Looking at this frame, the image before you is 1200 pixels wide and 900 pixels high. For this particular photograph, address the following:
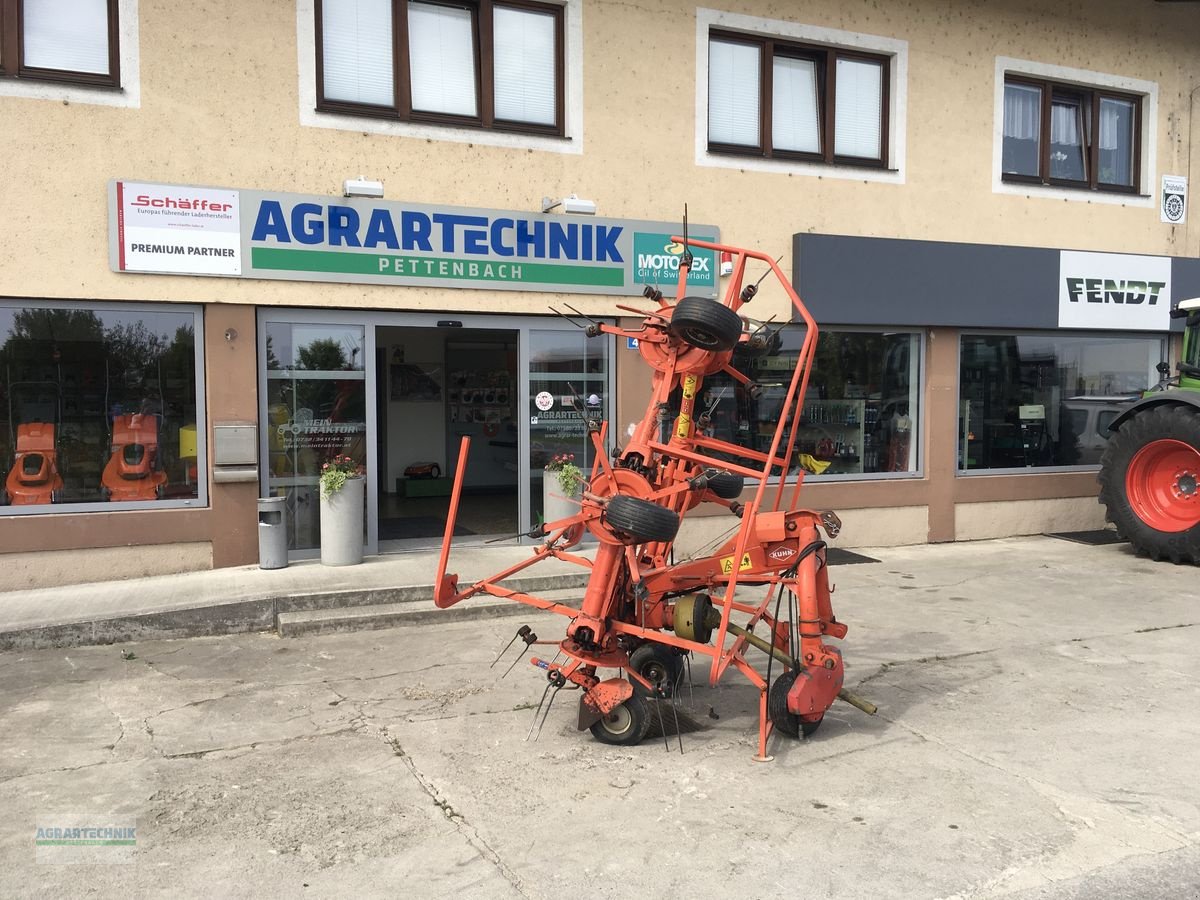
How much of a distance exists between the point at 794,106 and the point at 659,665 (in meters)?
7.32

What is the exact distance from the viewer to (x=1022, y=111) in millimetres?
11594

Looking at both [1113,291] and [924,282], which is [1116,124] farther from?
[924,282]

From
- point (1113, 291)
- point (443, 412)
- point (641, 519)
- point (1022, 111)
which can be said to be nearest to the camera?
point (641, 519)

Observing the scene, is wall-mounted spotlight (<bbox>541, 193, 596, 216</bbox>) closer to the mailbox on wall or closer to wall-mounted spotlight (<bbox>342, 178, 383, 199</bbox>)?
wall-mounted spotlight (<bbox>342, 178, 383, 199</bbox>)

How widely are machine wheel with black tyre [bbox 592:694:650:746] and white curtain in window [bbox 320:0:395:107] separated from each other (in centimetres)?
639

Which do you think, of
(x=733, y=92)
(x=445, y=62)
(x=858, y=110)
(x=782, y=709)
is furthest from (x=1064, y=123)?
(x=782, y=709)

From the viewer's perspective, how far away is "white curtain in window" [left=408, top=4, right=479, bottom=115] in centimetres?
902

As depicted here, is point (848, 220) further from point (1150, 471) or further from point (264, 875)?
point (264, 875)

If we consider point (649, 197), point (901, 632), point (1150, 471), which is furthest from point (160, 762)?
point (1150, 471)

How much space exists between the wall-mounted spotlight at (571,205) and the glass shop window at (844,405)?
253 cm

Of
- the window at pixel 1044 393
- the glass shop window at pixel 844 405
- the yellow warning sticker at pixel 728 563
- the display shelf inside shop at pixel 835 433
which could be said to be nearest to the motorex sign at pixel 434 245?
the glass shop window at pixel 844 405

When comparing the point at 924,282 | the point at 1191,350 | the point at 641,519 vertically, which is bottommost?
the point at 641,519

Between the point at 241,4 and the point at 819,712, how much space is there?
7451mm

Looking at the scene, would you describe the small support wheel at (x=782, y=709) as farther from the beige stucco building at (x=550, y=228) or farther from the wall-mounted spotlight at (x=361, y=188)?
the wall-mounted spotlight at (x=361, y=188)
